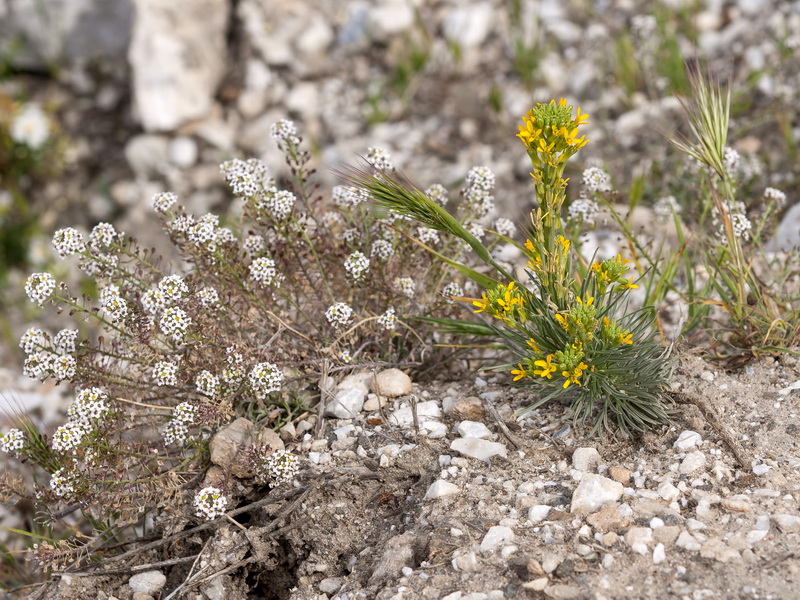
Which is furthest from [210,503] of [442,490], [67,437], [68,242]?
[68,242]

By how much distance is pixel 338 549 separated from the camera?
261 cm

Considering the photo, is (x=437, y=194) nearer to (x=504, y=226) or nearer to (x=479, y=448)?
(x=504, y=226)

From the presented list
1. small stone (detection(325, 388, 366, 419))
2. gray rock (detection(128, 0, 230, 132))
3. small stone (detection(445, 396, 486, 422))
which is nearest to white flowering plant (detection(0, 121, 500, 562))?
small stone (detection(325, 388, 366, 419))

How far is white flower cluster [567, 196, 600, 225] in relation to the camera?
10.5 feet

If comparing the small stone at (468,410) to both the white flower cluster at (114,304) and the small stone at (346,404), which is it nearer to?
the small stone at (346,404)

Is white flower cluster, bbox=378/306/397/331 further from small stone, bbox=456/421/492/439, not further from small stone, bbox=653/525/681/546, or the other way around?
small stone, bbox=653/525/681/546

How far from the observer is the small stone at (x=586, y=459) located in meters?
2.59

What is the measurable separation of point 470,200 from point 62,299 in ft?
4.95

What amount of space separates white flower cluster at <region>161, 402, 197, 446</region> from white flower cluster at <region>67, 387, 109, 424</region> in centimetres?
22

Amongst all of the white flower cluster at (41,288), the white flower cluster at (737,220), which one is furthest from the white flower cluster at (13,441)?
the white flower cluster at (737,220)

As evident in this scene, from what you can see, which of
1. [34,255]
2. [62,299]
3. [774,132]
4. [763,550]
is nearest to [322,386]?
[62,299]

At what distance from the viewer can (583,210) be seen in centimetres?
318

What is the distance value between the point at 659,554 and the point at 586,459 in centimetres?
45

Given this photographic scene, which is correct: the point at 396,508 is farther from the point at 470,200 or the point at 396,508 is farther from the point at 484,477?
the point at 470,200
